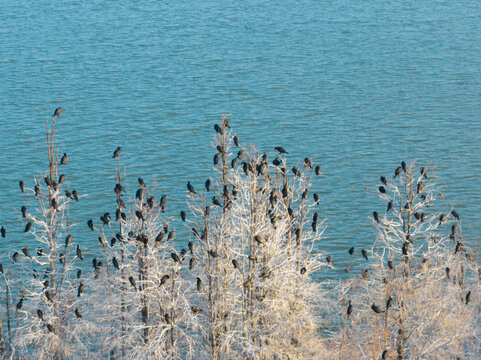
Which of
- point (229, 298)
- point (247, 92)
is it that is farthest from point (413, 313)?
point (247, 92)

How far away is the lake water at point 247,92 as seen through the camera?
203 ft

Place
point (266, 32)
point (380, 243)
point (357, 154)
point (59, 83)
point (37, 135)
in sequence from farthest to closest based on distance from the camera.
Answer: point (266, 32)
point (59, 83)
point (37, 135)
point (357, 154)
point (380, 243)

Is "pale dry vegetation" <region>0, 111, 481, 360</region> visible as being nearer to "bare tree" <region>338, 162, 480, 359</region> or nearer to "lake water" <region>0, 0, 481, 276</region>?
"bare tree" <region>338, 162, 480, 359</region>

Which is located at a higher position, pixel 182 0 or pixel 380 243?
pixel 182 0

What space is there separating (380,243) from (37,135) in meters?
30.6

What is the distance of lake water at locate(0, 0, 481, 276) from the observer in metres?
61.8

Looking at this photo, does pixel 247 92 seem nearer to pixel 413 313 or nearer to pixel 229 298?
pixel 229 298

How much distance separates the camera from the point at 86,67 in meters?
83.6

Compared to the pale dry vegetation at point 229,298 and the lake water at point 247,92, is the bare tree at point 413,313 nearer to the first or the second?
Answer: the pale dry vegetation at point 229,298

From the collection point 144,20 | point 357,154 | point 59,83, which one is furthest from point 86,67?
point 357,154

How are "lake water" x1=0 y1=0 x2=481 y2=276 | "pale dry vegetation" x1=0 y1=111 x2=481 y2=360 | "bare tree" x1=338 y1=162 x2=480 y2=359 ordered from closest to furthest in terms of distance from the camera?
"pale dry vegetation" x1=0 y1=111 x2=481 y2=360, "bare tree" x1=338 y1=162 x2=480 y2=359, "lake water" x1=0 y1=0 x2=481 y2=276

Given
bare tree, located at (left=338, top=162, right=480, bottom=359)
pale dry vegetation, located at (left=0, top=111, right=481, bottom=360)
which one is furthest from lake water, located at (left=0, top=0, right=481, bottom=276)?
pale dry vegetation, located at (left=0, top=111, right=481, bottom=360)

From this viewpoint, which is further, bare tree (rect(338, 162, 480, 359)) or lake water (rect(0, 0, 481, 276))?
lake water (rect(0, 0, 481, 276))

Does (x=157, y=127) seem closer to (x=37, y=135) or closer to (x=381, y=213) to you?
(x=37, y=135)
